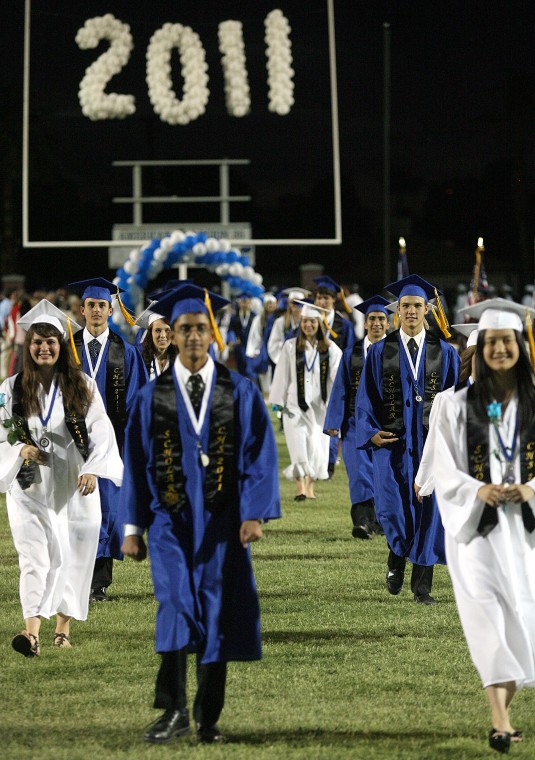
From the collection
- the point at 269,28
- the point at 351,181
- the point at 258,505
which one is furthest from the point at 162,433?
the point at 351,181

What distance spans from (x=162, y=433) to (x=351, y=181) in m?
63.8

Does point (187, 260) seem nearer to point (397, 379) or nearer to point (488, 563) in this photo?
point (397, 379)

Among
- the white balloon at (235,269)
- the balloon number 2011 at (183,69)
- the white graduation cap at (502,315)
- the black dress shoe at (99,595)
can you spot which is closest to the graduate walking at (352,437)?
the black dress shoe at (99,595)

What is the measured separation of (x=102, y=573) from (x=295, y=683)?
2836mm

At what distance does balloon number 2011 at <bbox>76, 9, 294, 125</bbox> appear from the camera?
96.0ft

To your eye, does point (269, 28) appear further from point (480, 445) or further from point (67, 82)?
point (480, 445)

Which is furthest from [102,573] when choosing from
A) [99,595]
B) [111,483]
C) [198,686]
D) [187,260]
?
[187,260]

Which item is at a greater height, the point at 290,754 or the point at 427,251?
the point at 427,251

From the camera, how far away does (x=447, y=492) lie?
20.6 ft

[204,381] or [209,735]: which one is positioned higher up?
[204,381]

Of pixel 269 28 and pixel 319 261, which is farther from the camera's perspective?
pixel 319 261

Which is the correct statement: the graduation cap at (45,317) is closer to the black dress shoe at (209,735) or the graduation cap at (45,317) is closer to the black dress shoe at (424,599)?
the black dress shoe at (209,735)

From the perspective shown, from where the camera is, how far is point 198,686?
6.20 metres

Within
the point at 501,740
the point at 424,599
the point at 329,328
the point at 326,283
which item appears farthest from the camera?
the point at 326,283
